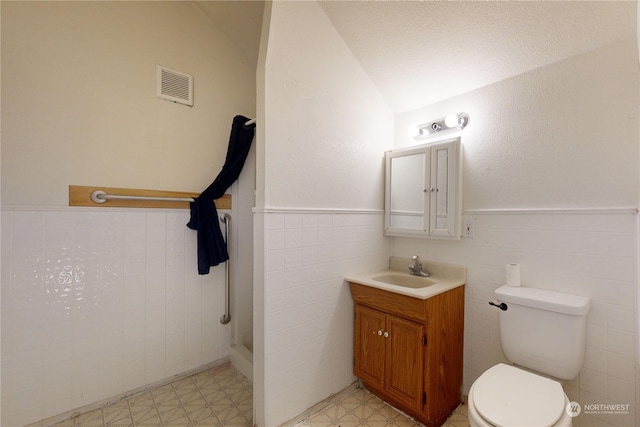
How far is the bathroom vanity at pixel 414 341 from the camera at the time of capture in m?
1.53

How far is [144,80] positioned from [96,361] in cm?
186

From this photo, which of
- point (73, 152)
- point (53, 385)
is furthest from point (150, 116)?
point (53, 385)

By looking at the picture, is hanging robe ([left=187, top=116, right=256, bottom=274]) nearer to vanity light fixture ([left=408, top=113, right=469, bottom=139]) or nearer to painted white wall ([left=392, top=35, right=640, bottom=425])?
vanity light fixture ([left=408, top=113, right=469, bottom=139])

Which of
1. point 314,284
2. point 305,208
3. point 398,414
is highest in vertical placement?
point 305,208

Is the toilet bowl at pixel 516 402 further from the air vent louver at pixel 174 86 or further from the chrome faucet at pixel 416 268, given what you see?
the air vent louver at pixel 174 86

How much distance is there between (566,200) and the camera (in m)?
1.46

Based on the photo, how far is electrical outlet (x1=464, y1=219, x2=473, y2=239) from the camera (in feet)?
5.91

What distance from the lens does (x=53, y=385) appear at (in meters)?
1.59

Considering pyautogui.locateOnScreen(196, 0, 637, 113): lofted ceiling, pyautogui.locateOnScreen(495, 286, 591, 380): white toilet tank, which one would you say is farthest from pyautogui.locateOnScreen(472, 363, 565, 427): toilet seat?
pyautogui.locateOnScreen(196, 0, 637, 113): lofted ceiling

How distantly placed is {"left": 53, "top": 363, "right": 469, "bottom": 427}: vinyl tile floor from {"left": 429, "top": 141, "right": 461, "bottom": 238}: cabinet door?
3.78ft

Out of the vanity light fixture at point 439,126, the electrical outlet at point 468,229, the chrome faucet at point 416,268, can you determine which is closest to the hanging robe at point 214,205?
the vanity light fixture at point 439,126

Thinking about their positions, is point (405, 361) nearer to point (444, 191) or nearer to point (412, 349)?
point (412, 349)

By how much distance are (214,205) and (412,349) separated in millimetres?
1663

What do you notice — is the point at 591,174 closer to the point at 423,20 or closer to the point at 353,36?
the point at 423,20
